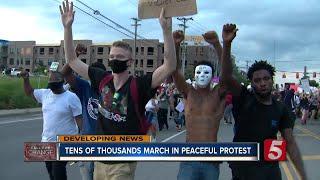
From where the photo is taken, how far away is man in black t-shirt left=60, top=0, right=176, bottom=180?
4102mm

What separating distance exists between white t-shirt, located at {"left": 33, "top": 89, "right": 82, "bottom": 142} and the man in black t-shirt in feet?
7.31

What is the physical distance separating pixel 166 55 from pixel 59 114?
2.84 meters

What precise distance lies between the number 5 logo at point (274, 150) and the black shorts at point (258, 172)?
0.67 m

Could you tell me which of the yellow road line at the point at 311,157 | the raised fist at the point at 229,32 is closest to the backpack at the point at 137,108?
the raised fist at the point at 229,32

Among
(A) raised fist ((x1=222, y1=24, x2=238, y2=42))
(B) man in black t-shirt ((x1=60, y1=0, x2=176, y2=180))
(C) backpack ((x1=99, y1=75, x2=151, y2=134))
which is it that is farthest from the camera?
(C) backpack ((x1=99, y1=75, x2=151, y2=134))

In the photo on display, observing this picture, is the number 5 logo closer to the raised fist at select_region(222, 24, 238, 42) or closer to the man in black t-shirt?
the raised fist at select_region(222, 24, 238, 42)

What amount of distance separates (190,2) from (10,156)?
921cm

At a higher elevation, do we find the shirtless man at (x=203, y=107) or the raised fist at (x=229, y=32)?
the raised fist at (x=229, y=32)

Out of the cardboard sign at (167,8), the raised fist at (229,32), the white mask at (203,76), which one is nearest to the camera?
the cardboard sign at (167,8)

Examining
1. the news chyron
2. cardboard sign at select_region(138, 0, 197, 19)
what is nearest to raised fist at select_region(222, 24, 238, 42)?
cardboard sign at select_region(138, 0, 197, 19)

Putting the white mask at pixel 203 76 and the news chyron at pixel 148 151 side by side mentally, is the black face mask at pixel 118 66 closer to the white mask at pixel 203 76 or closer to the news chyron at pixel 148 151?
the white mask at pixel 203 76

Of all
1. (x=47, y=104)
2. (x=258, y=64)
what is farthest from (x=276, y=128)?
(x=47, y=104)

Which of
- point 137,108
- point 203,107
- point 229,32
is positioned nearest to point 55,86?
point 203,107

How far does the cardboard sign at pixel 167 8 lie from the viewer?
12.5 ft
